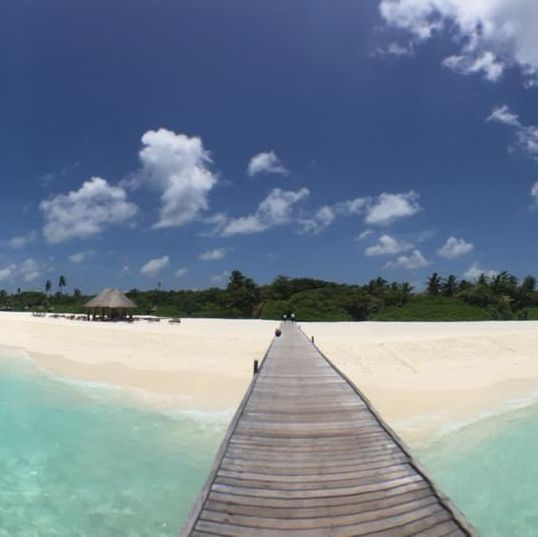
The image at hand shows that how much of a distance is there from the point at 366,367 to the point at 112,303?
97.3 feet

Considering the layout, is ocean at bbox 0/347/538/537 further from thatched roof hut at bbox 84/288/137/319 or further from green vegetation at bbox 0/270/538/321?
green vegetation at bbox 0/270/538/321

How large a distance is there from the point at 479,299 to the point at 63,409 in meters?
50.6

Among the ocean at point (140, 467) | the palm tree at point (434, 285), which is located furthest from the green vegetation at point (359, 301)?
the ocean at point (140, 467)

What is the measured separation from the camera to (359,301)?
174ft

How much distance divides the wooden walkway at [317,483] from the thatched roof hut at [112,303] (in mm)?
35828

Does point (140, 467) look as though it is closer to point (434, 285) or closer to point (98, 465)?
point (98, 465)

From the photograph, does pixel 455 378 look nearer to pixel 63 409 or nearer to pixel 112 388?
pixel 112 388

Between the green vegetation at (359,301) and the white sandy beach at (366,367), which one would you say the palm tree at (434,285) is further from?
→ the white sandy beach at (366,367)

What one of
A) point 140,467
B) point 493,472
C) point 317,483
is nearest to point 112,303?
point 140,467

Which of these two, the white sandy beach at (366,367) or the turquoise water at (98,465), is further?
the white sandy beach at (366,367)

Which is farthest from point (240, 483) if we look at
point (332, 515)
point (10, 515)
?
point (10, 515)

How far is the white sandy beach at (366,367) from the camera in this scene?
12734 millimetres

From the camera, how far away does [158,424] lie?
445 inches

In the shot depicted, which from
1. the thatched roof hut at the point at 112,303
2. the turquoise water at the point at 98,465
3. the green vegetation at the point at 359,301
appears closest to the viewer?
the turquoise water at the point at 98,465
